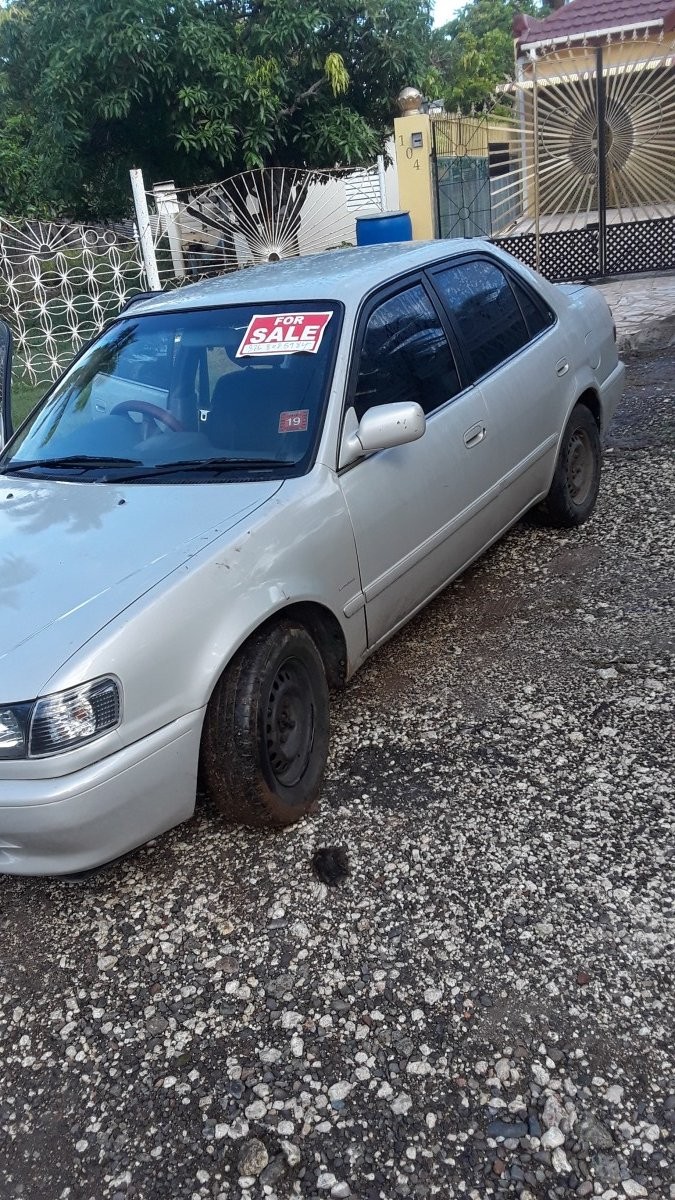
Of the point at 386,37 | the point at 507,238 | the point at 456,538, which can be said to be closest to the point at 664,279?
the point at 507,238

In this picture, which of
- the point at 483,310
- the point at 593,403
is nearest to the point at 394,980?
the point at 483,310

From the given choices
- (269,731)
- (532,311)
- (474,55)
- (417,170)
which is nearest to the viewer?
(269,731)

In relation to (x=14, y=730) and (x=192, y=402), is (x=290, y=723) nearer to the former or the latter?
(x=14, y=730)

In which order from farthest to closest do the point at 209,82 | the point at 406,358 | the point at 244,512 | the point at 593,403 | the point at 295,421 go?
1. the point at 209,82
2. the point at 593,403
3. the point at 406,358
4. the point at 295,421
5. the point at 244,512

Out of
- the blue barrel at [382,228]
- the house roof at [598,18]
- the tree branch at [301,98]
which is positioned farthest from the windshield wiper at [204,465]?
the house roof at [598,18]

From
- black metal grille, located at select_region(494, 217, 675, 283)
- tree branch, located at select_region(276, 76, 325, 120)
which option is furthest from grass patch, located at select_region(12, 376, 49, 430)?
black metal grille, located at select_region(494, 217, 675, 283)

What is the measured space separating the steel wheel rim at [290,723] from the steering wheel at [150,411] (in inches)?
41.5

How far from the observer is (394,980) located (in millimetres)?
2486

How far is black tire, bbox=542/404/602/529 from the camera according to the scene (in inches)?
193

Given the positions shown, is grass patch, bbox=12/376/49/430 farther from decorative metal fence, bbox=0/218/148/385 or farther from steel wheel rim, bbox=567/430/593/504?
steel wheel rim, bbox=567/430/593/504

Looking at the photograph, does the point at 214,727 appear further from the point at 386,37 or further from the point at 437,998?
the point at 386,37

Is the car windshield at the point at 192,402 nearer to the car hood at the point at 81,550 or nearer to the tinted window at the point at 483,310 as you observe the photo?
the car hood at the point at 81,550

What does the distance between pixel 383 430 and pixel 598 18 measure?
2085 centimetres

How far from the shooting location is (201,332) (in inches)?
147
